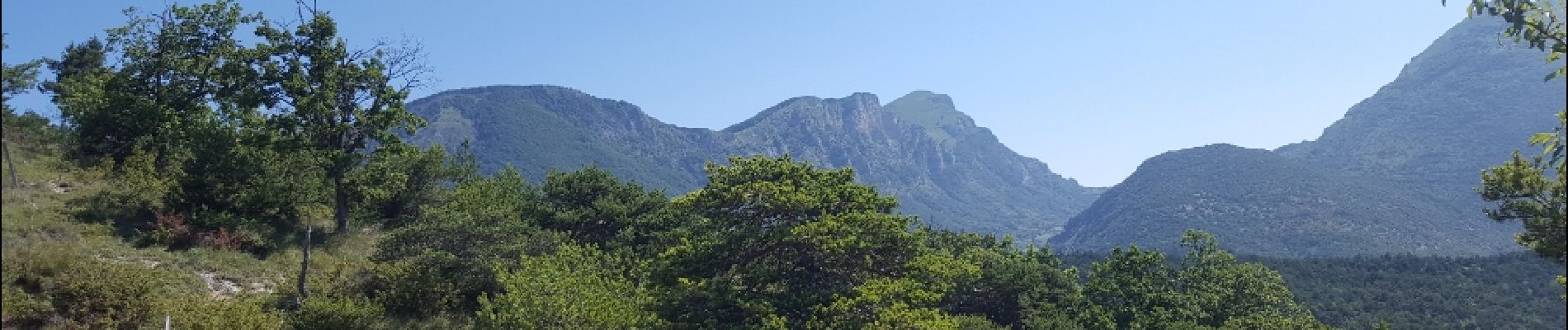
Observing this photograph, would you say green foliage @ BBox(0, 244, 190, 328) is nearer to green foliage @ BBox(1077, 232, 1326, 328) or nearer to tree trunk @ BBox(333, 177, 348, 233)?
tree trunk @ BBox(333, 177, 348, 233)

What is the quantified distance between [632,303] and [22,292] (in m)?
13.7

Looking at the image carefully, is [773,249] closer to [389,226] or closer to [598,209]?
[598,209]

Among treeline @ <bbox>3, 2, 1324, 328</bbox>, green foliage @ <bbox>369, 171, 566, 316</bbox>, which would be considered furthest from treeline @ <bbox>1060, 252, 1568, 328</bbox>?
green foliage @ <bbox>369, 171, 566, 316</bbox>

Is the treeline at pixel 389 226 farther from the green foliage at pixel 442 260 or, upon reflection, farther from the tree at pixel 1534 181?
the tree at pixel 1534 181

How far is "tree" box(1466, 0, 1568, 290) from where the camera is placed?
30.8 ft

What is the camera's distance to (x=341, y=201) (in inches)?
1251

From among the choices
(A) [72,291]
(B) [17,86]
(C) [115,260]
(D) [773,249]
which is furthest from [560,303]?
(B) [17,86]

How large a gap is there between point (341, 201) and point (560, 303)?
16.5m

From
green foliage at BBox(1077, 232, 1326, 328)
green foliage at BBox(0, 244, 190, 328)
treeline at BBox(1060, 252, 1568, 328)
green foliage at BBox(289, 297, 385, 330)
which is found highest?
green foliage at BBox(0, 244, 190, 328)

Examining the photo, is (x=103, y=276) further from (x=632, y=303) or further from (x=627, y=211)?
(x=627, y=211)

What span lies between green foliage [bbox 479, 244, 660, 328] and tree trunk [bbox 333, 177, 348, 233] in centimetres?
943

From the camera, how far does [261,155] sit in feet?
97.4

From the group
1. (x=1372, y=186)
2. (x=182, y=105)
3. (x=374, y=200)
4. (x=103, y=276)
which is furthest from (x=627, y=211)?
(x=1372, y=186)

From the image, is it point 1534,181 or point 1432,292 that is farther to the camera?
point 1432,292
